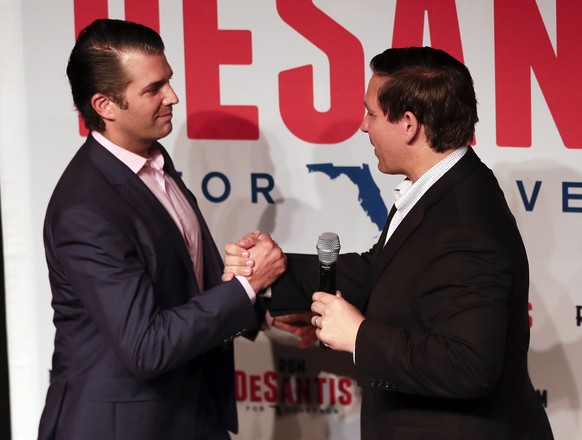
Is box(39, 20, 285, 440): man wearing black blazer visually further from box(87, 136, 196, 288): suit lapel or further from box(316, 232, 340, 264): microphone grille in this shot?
box(316, 232, 340, 264): microphone grille

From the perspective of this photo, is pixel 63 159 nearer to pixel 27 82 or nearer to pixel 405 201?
pixel 27 82

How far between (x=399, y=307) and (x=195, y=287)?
604 millimetres

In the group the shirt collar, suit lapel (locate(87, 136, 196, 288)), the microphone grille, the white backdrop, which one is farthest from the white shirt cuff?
the white backdrop

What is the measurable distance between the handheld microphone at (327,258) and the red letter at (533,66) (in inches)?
47.1

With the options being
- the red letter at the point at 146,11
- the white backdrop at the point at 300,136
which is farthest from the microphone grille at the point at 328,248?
the red letter at the point at 146,11

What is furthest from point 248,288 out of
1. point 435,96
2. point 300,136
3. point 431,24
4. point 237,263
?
point 431,24

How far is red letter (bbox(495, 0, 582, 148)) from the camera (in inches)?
125

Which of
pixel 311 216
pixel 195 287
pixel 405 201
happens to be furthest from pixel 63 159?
pixel 405 201

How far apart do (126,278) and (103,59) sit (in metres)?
0.60

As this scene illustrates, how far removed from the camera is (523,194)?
3271 mm

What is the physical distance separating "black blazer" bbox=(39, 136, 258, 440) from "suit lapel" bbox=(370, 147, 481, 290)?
0.40 m

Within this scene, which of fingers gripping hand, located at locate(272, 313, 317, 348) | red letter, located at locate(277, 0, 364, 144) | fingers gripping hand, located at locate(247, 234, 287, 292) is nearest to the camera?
fingers gripping hand, located at locate(247, 234, 287, 292)

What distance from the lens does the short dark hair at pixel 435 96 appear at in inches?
89.0

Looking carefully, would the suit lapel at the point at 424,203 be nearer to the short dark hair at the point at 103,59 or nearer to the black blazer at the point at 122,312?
the black blazer at the point at 122,312
